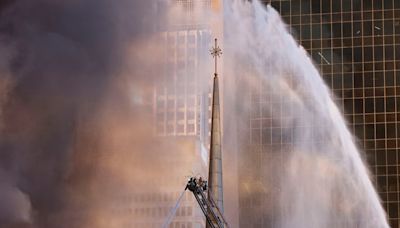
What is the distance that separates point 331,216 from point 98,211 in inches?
849

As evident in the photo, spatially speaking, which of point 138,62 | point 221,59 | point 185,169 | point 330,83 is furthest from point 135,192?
point 330,83

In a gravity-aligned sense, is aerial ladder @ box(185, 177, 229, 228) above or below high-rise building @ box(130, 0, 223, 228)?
below

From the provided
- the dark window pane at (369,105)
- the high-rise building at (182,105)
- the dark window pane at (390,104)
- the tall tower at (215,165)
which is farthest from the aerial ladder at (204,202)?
the dark window pane at (390,104)

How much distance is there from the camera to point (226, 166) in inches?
3639

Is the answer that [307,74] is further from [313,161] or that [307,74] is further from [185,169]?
[185,169]

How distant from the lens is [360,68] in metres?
96.2

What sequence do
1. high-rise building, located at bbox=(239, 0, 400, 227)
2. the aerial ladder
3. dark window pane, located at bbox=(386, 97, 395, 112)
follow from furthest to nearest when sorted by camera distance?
1. dark window pane, located at bbox=(386, 97, 395, 112)
2. high-rise building, located at bbox=(239, 0, 400, 227)
3. the aerial ladder

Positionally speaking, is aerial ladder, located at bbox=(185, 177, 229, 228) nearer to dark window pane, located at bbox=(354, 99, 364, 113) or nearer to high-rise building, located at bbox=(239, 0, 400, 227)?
high-rise building, located at bbox=(239, 0, 400, 227)

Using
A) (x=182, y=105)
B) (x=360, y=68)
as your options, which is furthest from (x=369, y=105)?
(x=182, y=105)

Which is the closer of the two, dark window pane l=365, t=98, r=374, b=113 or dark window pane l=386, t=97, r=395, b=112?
dark window pane l=386, t=97, r=395, b=112

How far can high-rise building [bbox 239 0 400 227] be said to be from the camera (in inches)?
3703

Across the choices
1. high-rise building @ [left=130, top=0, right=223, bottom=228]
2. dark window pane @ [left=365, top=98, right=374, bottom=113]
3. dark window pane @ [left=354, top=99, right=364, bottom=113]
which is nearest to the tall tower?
high-rise building @ [left=130, top=0, right=223, bottom=228]

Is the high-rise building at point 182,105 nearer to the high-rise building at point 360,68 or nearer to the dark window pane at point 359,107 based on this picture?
the high-rise building at point 360,68

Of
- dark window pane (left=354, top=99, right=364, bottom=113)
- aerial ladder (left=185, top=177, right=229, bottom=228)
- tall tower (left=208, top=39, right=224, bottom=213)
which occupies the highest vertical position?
dark window pane (left=354, top=99, right=364, bottom=113)
